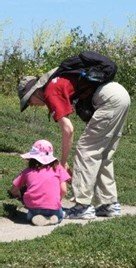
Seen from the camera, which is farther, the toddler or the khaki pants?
the khaki pants

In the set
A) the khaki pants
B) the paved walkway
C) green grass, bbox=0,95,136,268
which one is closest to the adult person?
the khaki pants

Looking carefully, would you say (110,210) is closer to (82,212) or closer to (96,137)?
(82,212)

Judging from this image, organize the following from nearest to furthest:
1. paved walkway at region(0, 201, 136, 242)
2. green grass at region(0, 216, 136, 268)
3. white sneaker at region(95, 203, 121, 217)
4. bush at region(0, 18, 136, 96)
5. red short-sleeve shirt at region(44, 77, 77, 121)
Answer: green grass at region(0, 216, 136, 268)
paved walkway at region(0, 201, 136, 242)
red short-sleeve shirt at region(44, 77, 77, 121)
white sneaker at region(95, 203, 121, 217)
bush at region(0, 18, 136, 96)

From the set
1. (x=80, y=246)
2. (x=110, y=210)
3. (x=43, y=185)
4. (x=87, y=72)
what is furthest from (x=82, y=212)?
(x=80, y=246)

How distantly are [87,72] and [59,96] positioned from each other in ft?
1.21

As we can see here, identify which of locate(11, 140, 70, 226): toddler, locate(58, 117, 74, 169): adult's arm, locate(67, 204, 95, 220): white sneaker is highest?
locate(58, 117, 74, 169): adult's arm

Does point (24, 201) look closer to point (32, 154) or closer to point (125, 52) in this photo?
point (32, 154)

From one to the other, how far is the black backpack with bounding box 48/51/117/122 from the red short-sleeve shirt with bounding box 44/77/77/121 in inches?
3.9

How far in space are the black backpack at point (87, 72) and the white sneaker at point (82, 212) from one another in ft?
3.42

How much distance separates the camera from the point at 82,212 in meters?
7.55

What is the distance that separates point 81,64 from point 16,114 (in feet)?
27.3

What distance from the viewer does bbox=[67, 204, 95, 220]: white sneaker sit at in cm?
755

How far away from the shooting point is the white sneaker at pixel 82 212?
755 cm

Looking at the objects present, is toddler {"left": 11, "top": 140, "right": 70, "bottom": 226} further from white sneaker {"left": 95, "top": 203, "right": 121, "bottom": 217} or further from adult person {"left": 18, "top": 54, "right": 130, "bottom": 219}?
white sneaker {"left": 95, "top": 203, "right": 121, "bottom": 217}
